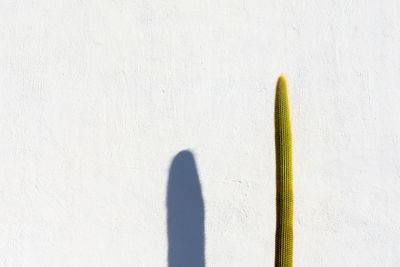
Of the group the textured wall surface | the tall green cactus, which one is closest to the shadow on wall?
the textured wall surface

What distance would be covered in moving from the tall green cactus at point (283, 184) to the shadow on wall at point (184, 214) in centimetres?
43

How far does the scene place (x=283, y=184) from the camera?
147 cm

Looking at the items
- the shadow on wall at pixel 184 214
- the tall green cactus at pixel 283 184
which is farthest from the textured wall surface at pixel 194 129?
the tall green cactus at pixel 283 184

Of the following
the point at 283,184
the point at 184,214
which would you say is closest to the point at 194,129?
the point at 184,214

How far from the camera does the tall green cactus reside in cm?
147

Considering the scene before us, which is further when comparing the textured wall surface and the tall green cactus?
the textured wall surface

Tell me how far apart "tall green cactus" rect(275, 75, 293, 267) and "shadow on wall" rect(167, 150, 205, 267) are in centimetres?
43

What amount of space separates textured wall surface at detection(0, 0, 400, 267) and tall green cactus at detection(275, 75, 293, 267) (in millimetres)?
291

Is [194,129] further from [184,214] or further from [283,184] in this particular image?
[283,184]

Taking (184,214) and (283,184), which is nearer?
(283,184)

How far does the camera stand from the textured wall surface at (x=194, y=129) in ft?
5.84

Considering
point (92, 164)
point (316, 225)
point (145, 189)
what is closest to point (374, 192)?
point (316, 225)

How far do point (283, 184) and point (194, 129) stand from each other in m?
0.52

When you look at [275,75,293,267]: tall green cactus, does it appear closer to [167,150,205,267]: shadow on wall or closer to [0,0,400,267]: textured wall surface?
[0,0,400,267]: textured wall surface
